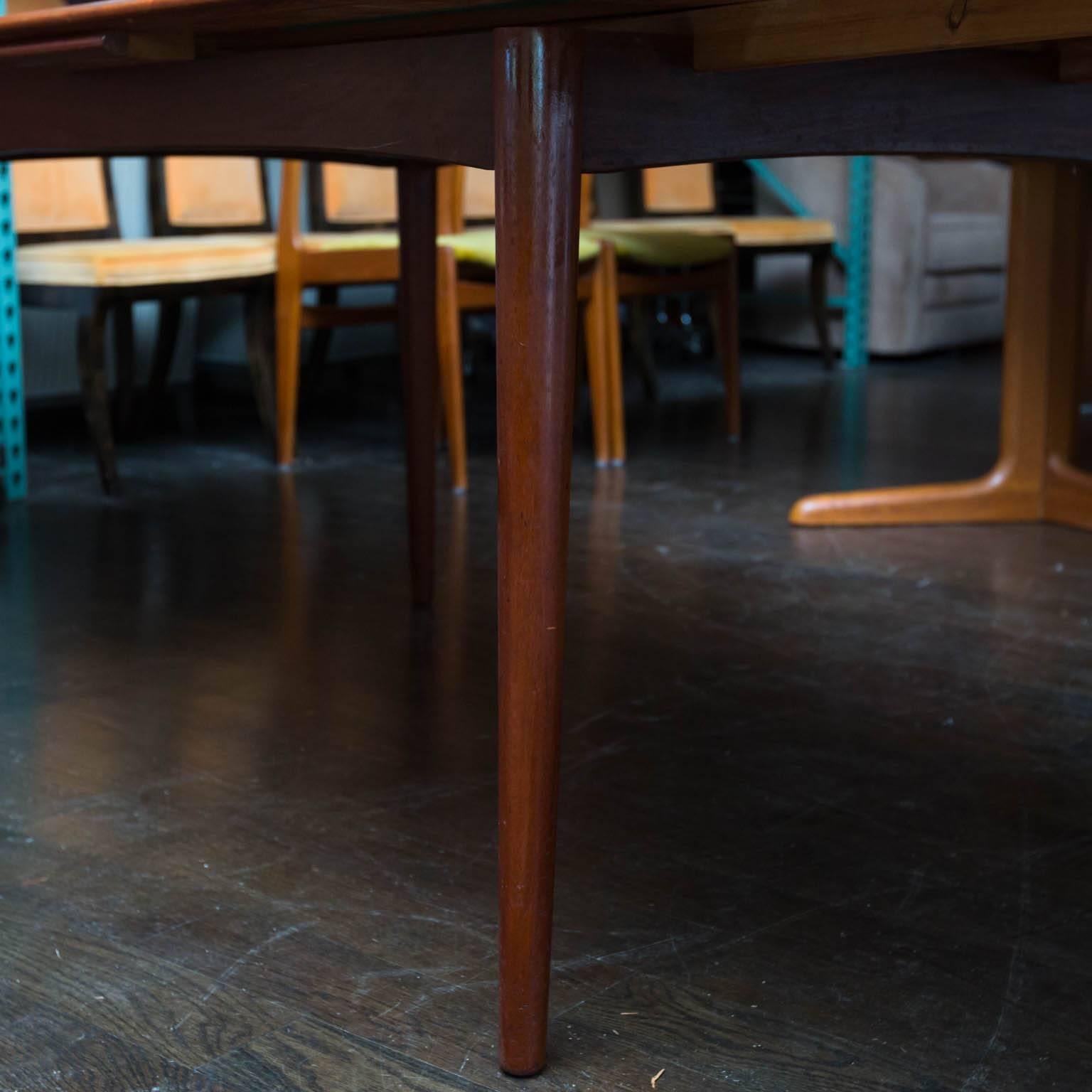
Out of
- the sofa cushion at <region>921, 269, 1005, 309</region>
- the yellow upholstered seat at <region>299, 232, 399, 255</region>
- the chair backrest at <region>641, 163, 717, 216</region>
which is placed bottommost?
the sofa cushion at <region>921, 269, 1005, 309</region>

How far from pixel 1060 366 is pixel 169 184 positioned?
1.95 meters

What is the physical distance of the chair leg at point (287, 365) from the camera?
9.37 ft

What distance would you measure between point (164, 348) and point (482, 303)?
1.16m

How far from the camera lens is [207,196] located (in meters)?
3.28

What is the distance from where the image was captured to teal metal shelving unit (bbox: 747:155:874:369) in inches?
177

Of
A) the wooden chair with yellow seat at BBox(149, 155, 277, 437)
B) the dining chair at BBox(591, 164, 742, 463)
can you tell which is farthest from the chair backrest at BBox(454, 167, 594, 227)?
the wooden chair with yellow seat at BBox(149, 155, 277, 437)

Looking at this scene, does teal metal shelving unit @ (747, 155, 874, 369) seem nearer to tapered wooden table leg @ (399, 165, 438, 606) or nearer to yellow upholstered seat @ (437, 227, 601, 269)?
yellow upholstered seat @ (437, 227, 601, 269)

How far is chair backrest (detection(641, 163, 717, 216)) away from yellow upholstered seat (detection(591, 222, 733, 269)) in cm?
96

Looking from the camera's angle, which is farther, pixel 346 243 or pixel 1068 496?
pixel 346 243

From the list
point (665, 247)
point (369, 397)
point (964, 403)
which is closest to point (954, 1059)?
point (665, 247)

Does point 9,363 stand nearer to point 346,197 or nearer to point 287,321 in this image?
point 287,321

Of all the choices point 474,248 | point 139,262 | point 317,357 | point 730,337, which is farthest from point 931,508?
point 317,357

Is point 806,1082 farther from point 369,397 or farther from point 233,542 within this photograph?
point 369,397

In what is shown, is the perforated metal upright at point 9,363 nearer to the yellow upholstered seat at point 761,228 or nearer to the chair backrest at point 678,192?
the yellow upholstered seat at point 761,228
